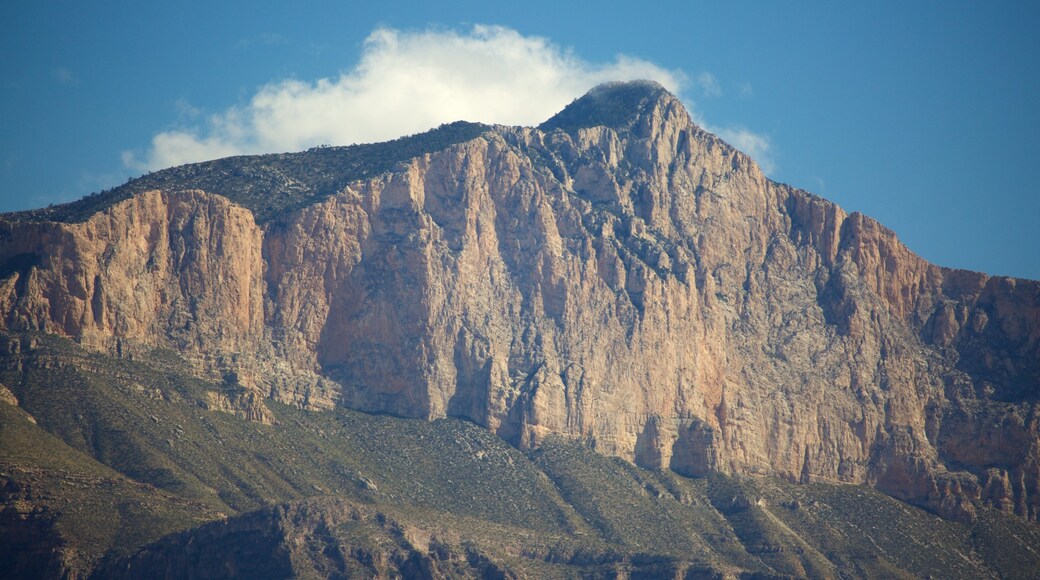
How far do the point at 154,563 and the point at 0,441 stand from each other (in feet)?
58.4

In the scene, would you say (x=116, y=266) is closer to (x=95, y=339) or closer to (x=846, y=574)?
(x=95, y=339)

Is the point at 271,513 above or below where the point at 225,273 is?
below

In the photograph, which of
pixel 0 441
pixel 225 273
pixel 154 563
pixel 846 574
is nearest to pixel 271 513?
pixel 154 563

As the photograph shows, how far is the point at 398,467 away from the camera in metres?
192

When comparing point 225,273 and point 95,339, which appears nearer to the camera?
point 95,339

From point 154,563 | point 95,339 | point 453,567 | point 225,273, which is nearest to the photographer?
point 154,563

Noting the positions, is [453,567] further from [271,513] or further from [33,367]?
[33,367]

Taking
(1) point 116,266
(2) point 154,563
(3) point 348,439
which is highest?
(1) point 116,266

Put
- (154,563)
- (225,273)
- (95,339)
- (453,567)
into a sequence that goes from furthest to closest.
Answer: (225,273) < (95,339) < (453,567) < (154,563)

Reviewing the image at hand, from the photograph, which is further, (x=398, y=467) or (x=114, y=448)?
(x=398, y=467)

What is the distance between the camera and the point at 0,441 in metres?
166

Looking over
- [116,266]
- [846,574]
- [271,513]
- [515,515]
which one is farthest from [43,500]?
[846,574]

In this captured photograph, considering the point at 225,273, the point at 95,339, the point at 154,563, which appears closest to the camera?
the point at 154,563

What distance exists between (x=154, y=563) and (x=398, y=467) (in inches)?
1437
